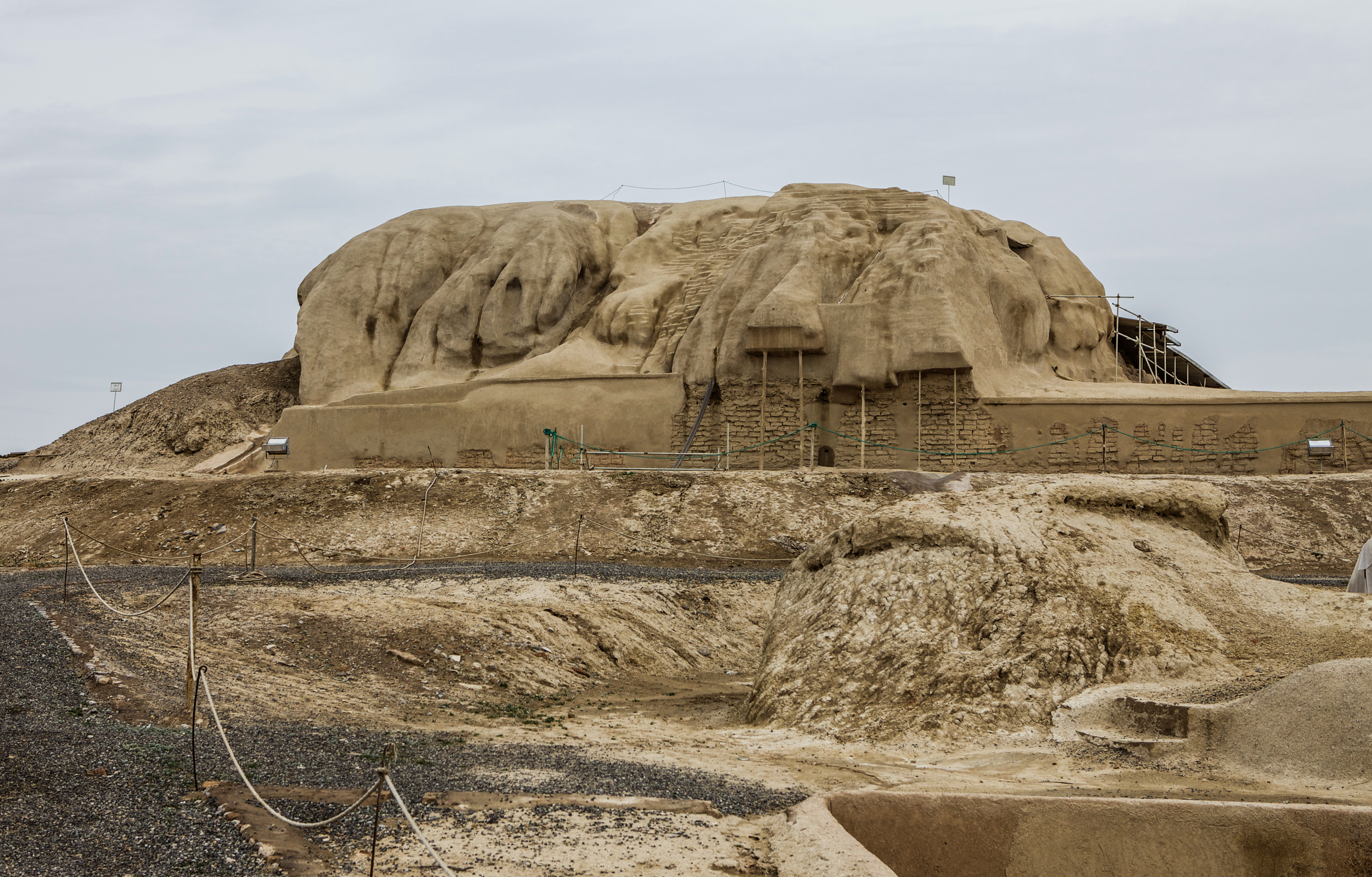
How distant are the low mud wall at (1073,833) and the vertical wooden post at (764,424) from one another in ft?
60.3

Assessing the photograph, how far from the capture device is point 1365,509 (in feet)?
62.9

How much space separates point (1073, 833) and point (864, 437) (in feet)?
59.8

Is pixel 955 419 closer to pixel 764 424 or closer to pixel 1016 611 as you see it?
pixel 764 424

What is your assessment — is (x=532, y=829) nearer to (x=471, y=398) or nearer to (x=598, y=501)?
(x=598, y=501)

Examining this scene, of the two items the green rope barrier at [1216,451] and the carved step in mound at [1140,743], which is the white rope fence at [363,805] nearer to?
the carved step in mound at [1140,743]

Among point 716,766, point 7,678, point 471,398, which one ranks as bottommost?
point 716,766

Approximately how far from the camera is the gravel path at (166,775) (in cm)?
516

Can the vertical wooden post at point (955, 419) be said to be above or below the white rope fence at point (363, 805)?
above

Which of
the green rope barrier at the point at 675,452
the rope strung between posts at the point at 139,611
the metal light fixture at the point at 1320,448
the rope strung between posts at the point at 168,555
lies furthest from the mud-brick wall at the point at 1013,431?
the rope strung between posts at the point at 139,611

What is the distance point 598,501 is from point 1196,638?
12949 millimetres

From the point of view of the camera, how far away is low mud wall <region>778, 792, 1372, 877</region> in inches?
228

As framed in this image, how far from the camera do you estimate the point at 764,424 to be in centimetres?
2456

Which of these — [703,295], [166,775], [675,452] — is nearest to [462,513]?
[675,452]

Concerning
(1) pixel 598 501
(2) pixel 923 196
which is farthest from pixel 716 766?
(2) pixel 923 196
